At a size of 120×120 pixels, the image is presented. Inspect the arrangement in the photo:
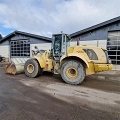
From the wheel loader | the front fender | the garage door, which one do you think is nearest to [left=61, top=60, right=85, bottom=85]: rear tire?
the wheel loader

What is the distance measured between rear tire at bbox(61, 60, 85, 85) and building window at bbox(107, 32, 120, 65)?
22.6 ft

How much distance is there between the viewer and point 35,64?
8.37 metres

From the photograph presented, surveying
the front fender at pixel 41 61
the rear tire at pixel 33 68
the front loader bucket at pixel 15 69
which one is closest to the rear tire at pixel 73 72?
the front fender at pixel 41 61

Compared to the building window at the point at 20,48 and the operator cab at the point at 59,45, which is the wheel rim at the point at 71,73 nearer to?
the operator cab at the point at 59,45

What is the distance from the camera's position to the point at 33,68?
8.48m

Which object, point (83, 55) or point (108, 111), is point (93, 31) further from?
point (108, 111)

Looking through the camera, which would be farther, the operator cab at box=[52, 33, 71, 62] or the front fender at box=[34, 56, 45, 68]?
the front fender at box=[34, 56, 45, 68]

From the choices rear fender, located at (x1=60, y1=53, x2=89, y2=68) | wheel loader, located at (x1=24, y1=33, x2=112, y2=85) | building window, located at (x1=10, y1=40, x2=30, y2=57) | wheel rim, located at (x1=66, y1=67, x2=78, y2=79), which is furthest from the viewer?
building window, located at (x1=10, y1=40, x2=30, y2=57)

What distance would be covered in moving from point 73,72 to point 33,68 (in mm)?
2643

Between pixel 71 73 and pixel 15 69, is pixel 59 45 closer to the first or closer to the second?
pixel 71 73

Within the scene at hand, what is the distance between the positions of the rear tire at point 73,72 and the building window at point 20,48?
37.6 ft

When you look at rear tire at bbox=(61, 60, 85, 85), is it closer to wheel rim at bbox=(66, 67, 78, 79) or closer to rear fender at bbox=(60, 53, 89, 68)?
wheel rim at bbox=(66, 67, 78, 79)

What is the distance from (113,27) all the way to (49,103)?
34.2 ft

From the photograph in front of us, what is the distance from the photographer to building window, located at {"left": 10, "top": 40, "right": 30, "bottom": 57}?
17812 mm
